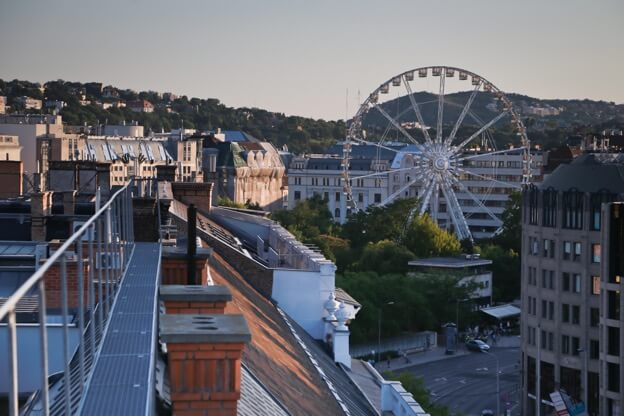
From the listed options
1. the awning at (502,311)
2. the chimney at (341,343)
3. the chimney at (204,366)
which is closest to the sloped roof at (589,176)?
the awning at (502,311)

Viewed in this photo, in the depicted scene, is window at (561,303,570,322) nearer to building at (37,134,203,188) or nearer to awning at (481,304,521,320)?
awning at (481,304,521,320)

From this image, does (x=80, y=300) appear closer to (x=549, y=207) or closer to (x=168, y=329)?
(x=168, y=329)

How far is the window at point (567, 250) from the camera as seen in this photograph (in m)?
64.0

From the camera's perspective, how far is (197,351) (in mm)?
9547

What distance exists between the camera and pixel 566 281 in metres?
64.1

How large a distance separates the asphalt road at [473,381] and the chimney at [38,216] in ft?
115

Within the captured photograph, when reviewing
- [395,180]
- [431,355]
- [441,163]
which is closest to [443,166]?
[441,163]

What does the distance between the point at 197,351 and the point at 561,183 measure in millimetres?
57043

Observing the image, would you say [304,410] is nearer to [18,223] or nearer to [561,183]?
[18,223]

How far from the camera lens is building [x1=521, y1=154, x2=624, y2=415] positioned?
61000mm

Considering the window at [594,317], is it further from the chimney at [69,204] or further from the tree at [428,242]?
the tree at [428,242]

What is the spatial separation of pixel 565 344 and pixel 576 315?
1272 mm

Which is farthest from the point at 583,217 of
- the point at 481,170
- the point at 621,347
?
the point at 481,170

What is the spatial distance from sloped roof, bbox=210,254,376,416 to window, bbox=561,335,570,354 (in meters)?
36.7
